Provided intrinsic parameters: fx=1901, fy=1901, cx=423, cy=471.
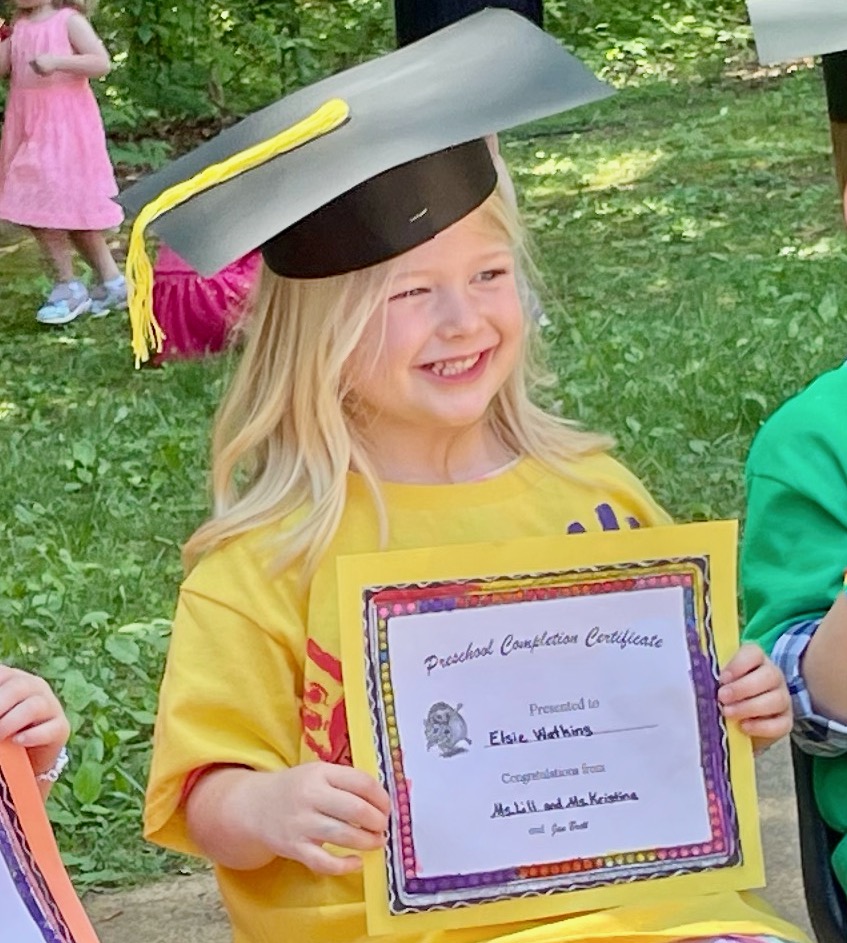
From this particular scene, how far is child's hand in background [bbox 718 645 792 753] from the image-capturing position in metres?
2.09

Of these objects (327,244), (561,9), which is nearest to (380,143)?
(327,244)

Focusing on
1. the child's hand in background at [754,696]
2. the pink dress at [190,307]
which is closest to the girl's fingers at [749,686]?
the child's hand in background at [754,696]

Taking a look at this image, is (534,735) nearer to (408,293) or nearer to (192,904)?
(408,293)

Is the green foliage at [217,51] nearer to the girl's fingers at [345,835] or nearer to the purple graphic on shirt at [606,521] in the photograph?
the purple graphic on shirt at [606,521]

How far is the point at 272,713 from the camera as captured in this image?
7.18 ft

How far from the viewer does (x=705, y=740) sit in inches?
82.9

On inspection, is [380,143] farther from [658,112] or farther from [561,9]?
[561,9]

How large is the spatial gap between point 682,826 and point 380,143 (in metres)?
0.83

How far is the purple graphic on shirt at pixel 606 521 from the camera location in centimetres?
236

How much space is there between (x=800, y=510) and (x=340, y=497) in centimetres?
57

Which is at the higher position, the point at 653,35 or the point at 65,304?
the point at 65,304

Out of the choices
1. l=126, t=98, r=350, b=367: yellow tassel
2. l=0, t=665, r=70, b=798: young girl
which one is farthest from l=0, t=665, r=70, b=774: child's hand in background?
l=126, t=98, r=350, b=367: yellow tassel

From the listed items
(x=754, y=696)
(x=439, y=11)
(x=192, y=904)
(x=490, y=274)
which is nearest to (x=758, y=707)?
(x=754, y=696)

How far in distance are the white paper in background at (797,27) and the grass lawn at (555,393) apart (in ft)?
2.96
